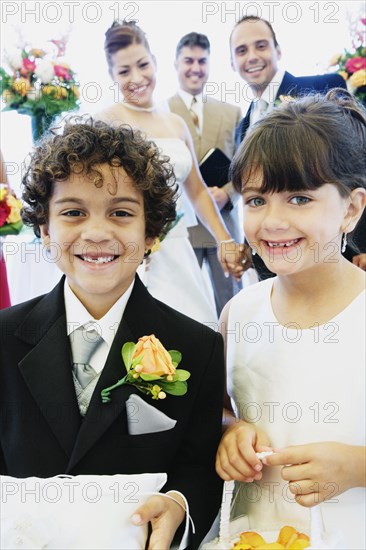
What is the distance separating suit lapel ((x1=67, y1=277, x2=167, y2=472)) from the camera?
1312mm

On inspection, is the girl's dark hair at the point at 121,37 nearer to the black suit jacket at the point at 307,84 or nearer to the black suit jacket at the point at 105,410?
the black suit jacket at the point at 307,84

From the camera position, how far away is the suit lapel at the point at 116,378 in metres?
1.31

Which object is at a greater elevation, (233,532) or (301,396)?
(301,396)

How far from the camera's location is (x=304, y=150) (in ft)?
4.66

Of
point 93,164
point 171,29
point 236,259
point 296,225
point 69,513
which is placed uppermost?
point 171,29

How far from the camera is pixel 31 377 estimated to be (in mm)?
1351

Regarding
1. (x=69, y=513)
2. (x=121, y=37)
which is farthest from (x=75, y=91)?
(x=69, y=513)

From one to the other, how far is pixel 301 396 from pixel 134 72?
200 cm

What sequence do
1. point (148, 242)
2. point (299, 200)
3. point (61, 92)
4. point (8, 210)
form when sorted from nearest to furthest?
point (299, 200), point (148, 242), point (8, 210), point (61, 92)

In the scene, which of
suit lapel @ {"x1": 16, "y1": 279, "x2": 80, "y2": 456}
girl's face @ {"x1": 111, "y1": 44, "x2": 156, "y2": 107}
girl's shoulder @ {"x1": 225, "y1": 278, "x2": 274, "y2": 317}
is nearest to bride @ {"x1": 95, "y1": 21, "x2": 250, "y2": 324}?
girl's face @ {"x1": 111, "y1": 44, "x2": 156, "y2": 107}

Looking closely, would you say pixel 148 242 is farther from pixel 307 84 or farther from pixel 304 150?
pixel 307 84

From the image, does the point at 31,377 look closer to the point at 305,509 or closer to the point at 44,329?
the point at 44,329

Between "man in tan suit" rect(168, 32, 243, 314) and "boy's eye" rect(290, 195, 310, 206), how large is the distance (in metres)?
1.92

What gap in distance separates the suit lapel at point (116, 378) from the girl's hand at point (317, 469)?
0.97ft
